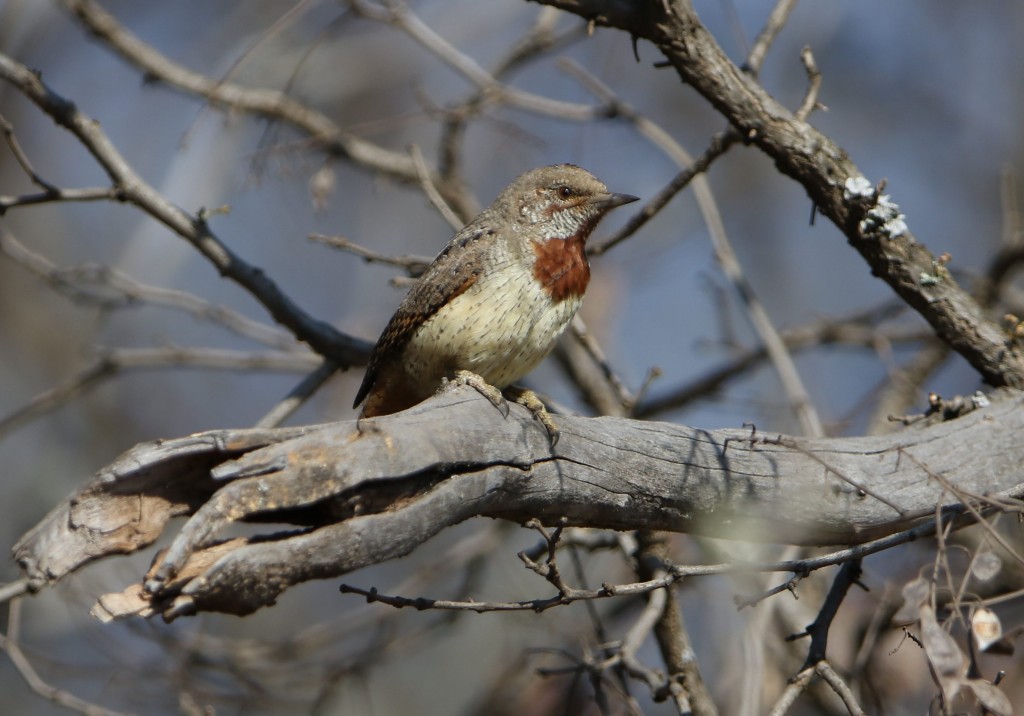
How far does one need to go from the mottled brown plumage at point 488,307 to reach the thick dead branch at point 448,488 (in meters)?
0.69

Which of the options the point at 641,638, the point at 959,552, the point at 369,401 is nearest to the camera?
the point at 641,638

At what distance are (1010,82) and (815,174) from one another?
7.83 meters

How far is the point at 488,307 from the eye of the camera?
4082 mm

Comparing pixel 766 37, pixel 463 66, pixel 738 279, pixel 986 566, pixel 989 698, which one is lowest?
pixel 989 698

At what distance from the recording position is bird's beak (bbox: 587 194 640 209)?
4.61 meters

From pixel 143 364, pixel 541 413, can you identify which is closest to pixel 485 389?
pixel 541 413

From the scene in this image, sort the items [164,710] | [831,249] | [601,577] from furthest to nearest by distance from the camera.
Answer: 1. [831,249]
2. [601,577]
3. [164,710]

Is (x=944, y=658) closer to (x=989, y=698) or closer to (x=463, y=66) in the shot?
(x=989, y=698)

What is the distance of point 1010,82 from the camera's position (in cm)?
1060

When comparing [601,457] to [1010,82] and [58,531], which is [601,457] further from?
[1010,82]

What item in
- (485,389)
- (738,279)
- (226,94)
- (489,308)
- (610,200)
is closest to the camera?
(485,389)

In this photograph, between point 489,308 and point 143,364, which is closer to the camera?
point 489,308

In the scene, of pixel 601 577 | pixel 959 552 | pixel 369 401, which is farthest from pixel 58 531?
pixel 601 577

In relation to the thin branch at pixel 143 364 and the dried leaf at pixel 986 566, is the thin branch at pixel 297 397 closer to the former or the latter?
the thin branch at pixel 143 364
